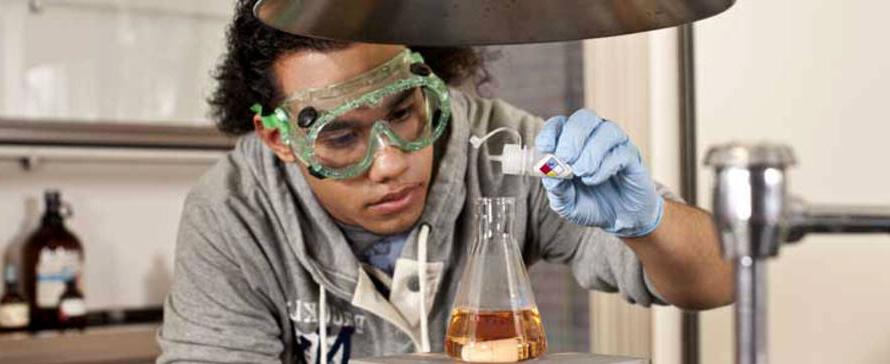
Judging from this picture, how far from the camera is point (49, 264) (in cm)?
241

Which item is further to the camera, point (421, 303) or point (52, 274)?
point (52, 274)

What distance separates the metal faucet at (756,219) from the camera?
69cm

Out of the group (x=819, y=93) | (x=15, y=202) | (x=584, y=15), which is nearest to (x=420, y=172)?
(x=584, y=15)

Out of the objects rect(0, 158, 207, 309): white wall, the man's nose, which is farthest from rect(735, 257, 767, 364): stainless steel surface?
rect(0, 158, 207, 309): white wall

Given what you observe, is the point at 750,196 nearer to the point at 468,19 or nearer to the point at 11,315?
the point at 468,19

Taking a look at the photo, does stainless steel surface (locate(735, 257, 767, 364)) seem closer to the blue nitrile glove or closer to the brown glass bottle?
the blue nitrile glove

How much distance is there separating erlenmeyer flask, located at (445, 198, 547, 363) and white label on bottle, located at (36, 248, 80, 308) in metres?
1.46

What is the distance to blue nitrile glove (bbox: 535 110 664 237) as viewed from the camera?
1.20 metres

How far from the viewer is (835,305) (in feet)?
5.92

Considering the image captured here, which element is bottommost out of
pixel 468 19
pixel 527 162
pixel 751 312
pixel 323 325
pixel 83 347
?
pixel 83 347

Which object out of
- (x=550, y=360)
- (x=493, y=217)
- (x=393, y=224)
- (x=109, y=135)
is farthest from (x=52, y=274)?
(x=550, y=360)

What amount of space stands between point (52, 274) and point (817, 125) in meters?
1.56

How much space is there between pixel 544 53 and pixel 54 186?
48.4 inches

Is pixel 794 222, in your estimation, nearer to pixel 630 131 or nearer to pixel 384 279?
pixel 384 279
